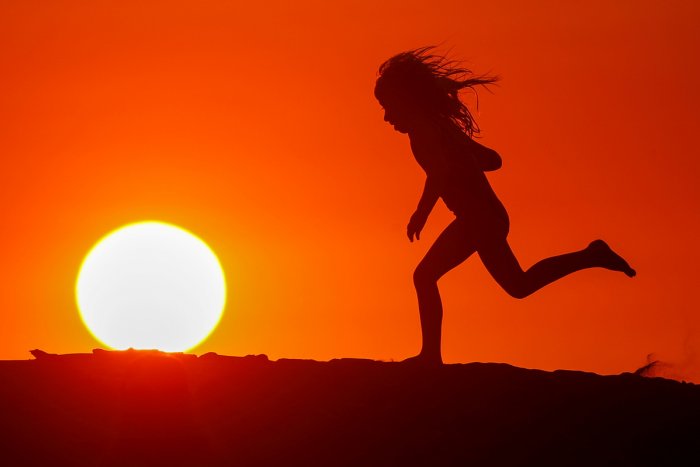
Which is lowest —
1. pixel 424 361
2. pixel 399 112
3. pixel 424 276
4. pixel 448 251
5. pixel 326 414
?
pixel 326 414

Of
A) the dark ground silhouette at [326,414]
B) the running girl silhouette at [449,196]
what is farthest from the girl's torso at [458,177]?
the dark ground silhouette at [326,414]

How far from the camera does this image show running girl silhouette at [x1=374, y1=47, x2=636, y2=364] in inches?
452

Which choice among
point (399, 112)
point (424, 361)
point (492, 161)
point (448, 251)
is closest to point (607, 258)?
point (492, 161)

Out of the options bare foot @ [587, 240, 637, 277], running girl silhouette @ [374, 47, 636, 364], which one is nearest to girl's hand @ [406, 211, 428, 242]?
running girl silhouette @ [374, 47, 636, 364]

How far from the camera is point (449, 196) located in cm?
1159

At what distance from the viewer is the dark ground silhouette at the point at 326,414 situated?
9.78 m

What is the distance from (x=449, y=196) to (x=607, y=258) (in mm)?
1581

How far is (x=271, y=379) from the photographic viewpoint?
11000mm

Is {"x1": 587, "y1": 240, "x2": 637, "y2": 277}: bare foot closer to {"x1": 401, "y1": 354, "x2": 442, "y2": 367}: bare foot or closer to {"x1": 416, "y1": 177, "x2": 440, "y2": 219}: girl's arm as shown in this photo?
{"x1": 416, "y1": 177, "x2": 440, "y2": 219}: girl's arm

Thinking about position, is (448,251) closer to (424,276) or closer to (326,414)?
(424,276)

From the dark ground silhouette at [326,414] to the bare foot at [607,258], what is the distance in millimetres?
1046

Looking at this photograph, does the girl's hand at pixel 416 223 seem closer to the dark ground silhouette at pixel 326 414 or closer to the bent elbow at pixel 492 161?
the bent elbow at pixel 492 161

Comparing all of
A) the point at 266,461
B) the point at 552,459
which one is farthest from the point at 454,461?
the point at 266,461

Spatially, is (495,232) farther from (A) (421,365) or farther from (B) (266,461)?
(B) (266,461)
